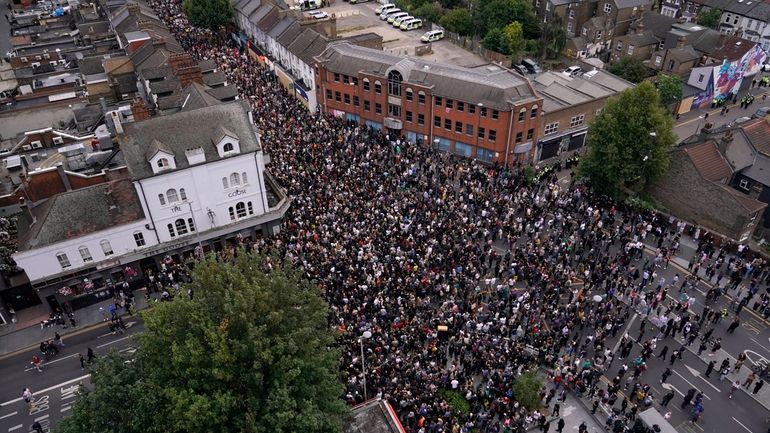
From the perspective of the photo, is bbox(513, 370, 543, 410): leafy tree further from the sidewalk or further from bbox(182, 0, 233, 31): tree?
bbox(182, 0, 233, 31): tree

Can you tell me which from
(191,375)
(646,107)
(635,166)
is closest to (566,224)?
(635,166)

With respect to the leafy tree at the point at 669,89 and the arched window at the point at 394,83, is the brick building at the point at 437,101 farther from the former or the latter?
the leafy tree at the point at 669,89

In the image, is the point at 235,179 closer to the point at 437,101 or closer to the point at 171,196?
the point at 171,196

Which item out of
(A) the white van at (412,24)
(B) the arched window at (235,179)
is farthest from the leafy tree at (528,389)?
(A) the white van at (412,24)

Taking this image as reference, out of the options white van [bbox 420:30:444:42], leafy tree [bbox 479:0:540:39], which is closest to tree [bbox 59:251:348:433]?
white van [bbox 420:30:444:42]

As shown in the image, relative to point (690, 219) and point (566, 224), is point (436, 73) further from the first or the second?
point (690, 219)

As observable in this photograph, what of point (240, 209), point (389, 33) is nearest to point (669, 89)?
point (389, 33)

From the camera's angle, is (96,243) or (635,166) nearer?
(96,243)
